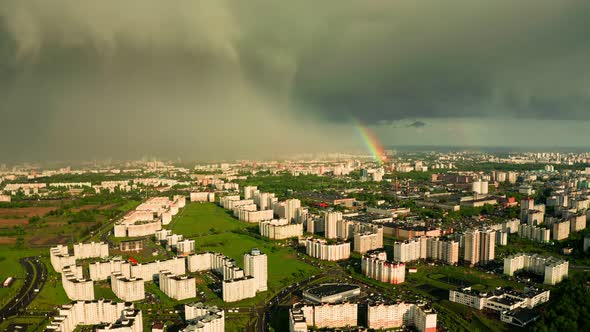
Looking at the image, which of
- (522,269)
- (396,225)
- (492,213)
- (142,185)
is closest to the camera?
(522,269)

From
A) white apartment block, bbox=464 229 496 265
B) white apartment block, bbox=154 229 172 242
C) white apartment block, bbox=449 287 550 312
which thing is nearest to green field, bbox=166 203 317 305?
white apartment block, bbox=154 229 172 242

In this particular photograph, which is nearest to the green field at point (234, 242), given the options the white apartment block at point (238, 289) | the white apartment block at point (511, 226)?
the white apartment block at point (238, 289)

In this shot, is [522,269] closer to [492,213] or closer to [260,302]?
[260,302]

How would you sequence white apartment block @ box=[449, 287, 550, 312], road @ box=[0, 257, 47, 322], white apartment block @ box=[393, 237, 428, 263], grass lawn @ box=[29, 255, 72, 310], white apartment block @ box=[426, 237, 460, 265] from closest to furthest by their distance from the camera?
white apartment block @ box=[449, 287, 550, 312] → road @ box=[0, 257, 47, 322] → grass lawn @ box=[29, 255, 72, 310] → white apartment block @ box=[426, 237, 460, 265] → white apartment block @ box=[393, 237, 428, 263]

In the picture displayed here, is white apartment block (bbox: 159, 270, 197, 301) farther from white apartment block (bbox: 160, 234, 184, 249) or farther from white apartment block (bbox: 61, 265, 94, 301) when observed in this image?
white apartment block (bbox: 160, 234, 184, 249)

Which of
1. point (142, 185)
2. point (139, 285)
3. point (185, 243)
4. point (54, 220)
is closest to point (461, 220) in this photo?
point (185, 243)

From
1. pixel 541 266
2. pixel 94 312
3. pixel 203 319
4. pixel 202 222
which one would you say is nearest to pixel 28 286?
pixel 94 312

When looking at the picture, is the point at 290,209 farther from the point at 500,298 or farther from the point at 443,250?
the point at 500,298
